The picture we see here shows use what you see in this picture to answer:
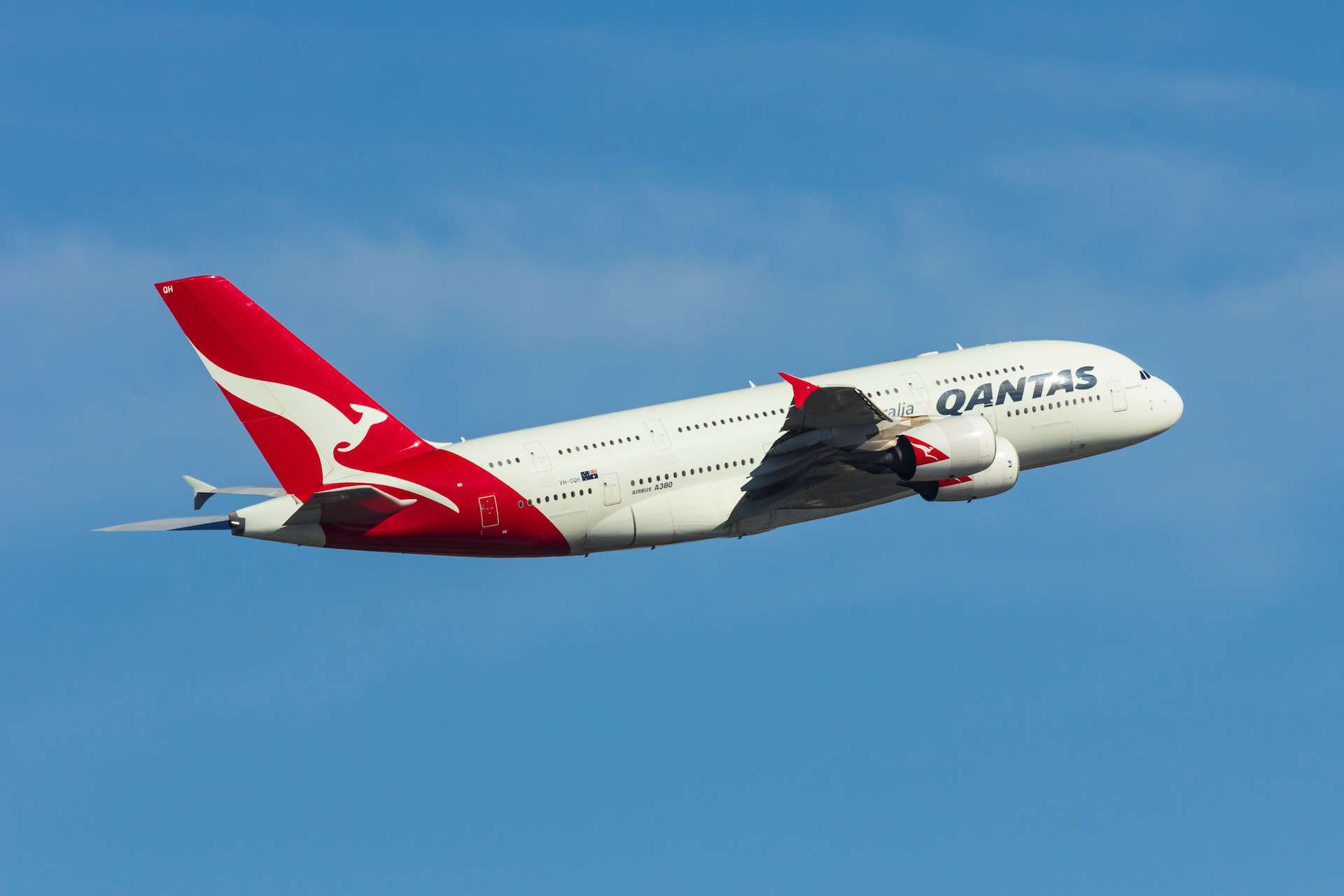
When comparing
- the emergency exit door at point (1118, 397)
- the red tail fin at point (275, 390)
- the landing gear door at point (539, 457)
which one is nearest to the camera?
the red tail fin at point (275, 390)

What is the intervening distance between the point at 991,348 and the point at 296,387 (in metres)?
23.5

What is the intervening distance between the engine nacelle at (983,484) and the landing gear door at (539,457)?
1213 centimetres

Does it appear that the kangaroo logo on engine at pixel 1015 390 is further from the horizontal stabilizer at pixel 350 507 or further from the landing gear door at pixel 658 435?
the horizontal stabilizer at pixel 350 507

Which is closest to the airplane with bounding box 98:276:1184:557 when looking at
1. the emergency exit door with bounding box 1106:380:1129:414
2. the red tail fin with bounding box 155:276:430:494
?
the red tail fin with bounding box 155:276:430:494

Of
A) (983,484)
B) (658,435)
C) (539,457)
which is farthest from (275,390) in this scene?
(983,484)

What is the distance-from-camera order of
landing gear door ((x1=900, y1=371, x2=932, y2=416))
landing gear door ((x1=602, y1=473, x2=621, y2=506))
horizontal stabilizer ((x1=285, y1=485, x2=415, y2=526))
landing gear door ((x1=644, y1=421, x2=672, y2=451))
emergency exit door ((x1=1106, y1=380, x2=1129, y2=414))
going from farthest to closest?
emergency exit door ((x1=1106, y1=380, x2=1129, y2=414)), landing gear door ((x1=900, y1=371, x2=932, y2=416)), landing gear door ((x1=644, y1=421, x2=672, y2=451)), landing gear door ((x1=602, y1=473, x2=621, y2=506)), horizontal stabilizer ((x1=285, y1=485, x2=415, y2=526))

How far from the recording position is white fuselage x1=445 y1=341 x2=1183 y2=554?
55.3m

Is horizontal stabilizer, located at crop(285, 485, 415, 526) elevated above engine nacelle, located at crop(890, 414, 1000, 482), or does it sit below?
below

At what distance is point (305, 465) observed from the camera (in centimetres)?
5428

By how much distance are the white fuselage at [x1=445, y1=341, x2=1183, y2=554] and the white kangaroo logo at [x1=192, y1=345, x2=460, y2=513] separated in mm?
2582

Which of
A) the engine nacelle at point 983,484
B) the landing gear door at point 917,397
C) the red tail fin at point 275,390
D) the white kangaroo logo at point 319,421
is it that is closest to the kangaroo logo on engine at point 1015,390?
the landing gear door at point 917,397

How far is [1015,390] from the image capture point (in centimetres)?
6059

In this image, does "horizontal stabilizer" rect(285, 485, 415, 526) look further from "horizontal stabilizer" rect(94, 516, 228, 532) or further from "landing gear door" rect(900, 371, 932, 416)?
"landing gear door" rect(900, 371, 932, 416)

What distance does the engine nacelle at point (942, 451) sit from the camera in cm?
5522
